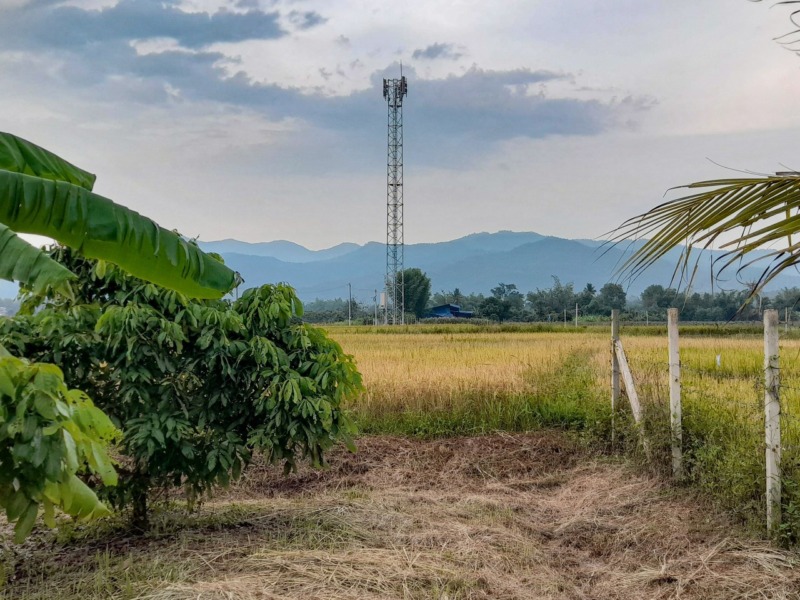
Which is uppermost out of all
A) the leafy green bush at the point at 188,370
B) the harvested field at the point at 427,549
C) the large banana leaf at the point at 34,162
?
the large banana leaf at the point at 34,162

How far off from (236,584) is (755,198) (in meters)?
3.06

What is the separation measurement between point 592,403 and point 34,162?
21.2 feet

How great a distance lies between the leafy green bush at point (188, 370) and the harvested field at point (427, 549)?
0.51 metres

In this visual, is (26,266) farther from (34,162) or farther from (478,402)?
(478,402)

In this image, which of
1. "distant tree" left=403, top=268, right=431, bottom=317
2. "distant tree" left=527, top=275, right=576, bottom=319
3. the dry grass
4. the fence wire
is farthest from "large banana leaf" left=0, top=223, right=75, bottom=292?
"distant tree" left=403, top=268, right=431, bottom=317

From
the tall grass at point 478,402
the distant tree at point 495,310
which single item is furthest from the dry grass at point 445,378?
the distant tree at point 495,310

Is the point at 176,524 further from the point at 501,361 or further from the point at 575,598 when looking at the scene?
the point at 501,361

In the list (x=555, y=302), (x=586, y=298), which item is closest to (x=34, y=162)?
(x=586, y=298)

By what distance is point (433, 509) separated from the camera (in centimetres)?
530

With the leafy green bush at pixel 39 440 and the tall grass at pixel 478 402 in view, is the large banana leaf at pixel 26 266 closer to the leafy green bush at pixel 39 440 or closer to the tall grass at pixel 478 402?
the leafy green bush at pixel 39 440

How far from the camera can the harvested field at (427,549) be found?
147 inches

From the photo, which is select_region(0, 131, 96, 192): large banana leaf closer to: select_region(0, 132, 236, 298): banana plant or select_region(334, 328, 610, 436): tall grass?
select_region(0, 132, 236, 298): banana plant

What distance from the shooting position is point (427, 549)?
14.2 feet

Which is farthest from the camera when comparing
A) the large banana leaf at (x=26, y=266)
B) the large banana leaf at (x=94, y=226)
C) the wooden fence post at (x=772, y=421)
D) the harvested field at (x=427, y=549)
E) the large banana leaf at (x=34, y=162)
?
the wooden fence post at (x=772, y=421)
